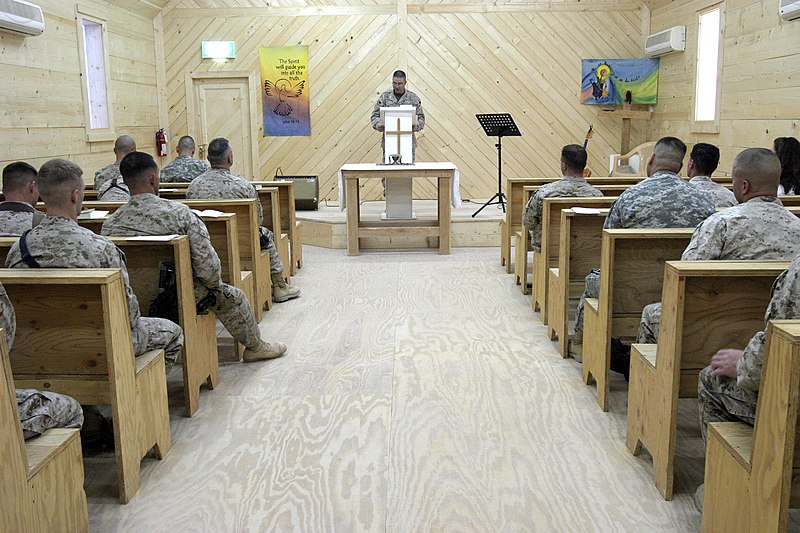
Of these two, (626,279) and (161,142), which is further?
(161,142)

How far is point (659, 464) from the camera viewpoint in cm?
263

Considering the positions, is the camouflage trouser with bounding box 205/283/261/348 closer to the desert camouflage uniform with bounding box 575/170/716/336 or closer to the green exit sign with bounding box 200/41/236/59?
the desert camouflage uniform with bounding box 575/170/716/336

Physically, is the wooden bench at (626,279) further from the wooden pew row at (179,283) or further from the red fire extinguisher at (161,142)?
the red fire extinguisher at (161,142)

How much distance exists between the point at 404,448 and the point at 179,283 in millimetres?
1190

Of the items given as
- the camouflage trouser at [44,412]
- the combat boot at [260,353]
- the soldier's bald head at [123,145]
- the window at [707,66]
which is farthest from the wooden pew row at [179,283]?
the window at [707,66]

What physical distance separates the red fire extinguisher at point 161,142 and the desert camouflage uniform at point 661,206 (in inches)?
303

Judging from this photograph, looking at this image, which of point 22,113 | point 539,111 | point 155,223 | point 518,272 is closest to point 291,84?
point 539,111

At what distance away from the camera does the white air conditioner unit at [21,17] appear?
5898 mm

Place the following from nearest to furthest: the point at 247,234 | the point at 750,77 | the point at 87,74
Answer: the point at 247,234
the point at 750,77
the point at 87,74

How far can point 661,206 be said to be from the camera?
139 inches

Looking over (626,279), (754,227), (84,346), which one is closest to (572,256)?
(626,279)

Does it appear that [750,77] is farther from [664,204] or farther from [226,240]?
[226,240]

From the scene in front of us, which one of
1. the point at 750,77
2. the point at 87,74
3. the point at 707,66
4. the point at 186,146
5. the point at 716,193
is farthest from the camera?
the point at 707,66

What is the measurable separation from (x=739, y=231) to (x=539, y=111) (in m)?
7.90
